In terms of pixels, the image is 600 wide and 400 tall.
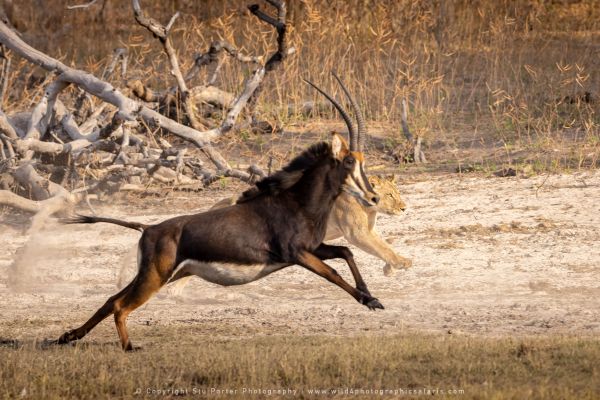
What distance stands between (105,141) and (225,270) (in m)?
4.99

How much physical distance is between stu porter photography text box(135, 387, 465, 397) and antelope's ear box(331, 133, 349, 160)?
1.94m

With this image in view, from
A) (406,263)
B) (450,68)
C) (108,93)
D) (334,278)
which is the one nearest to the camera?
(334,278)

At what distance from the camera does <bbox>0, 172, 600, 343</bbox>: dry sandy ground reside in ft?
30.2

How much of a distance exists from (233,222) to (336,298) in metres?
2.11

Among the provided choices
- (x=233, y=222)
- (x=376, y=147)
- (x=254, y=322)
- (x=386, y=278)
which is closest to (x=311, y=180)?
Result: (x=233, y=222)

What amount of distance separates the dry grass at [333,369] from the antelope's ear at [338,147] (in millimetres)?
1276

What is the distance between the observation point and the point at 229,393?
22.8 feet

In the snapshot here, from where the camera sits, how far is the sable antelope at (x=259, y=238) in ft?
26.3

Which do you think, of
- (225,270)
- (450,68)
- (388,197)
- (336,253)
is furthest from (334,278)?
(450,68)

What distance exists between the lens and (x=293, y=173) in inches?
330

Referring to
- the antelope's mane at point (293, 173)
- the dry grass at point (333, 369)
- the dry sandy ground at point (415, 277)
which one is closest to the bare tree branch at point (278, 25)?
the dry sandy ground at point (415, 277)

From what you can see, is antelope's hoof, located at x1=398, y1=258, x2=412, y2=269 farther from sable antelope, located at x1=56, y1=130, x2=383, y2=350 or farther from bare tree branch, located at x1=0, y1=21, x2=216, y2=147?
bare tree branch, located at x1=0, y1=21, x2=216, y2=147

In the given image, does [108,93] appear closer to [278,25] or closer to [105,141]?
[105,141]

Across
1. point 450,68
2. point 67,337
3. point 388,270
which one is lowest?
point 450,68
